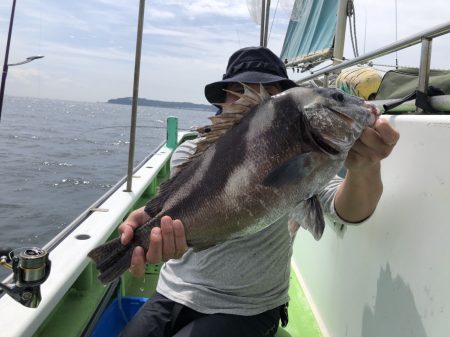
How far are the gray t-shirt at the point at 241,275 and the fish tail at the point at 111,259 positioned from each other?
61 centimetres

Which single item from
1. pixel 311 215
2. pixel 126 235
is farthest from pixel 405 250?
pixel 126 235

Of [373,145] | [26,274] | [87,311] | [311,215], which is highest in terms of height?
[373,145]

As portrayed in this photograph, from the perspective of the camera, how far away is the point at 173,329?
2.33m

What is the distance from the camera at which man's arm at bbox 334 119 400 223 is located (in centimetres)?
162

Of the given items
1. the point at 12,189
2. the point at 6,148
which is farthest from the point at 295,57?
the point at 6,148

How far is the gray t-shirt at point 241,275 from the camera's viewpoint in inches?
89.1

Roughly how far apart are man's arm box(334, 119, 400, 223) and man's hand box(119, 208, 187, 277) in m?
0.80

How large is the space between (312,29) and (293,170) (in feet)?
22.9

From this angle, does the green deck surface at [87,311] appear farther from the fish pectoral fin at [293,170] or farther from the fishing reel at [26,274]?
the fish pectoral fin at [293,170]

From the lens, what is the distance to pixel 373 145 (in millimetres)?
1650

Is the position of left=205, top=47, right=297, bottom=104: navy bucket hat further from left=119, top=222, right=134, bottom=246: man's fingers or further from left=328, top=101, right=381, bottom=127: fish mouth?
left=119, top=222, right=134, bottom=246: man's fingers

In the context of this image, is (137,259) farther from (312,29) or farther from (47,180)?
(47,180)

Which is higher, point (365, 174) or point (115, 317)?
point (365, 174)

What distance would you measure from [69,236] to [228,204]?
1.78 meters
